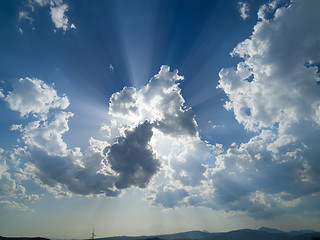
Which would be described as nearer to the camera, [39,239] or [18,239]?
[18,239]

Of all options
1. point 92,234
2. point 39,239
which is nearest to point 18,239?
point 39,239

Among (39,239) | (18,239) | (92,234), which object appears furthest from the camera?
(92,234)

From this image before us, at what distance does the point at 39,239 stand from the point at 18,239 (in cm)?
1413

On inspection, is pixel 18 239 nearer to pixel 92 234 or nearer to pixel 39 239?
pixel 39 239

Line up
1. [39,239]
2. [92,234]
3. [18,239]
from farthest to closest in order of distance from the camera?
[92,234], [39,239], [18,239]

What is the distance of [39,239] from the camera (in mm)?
130625

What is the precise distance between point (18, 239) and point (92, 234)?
65.3 metres

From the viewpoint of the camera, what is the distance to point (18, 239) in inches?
4793

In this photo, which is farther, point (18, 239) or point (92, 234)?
point (92, 234)

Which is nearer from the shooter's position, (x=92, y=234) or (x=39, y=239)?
(x=39, y=239)

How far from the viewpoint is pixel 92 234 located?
554ft
